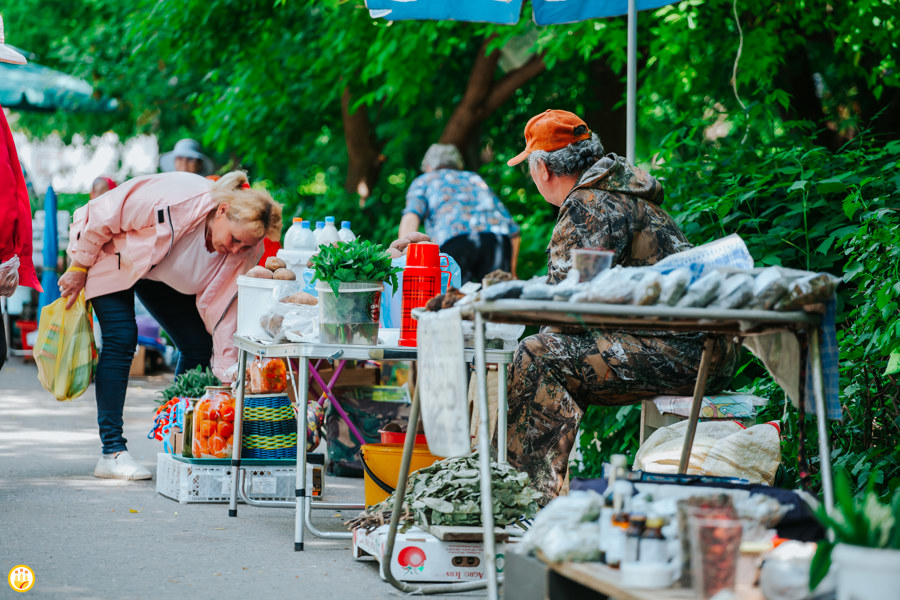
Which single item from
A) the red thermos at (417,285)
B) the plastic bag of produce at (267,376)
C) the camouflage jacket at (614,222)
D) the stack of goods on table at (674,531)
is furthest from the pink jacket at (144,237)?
the stack of goods on table at (674,531)

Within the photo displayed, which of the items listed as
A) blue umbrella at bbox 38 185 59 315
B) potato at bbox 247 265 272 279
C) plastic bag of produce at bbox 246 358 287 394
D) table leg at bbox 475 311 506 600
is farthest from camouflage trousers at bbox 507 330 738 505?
blue umbrella at bbox 38 185 59 315

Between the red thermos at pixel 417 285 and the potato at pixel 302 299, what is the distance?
543mm

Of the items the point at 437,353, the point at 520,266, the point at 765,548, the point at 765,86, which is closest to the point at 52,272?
the point at 520,266

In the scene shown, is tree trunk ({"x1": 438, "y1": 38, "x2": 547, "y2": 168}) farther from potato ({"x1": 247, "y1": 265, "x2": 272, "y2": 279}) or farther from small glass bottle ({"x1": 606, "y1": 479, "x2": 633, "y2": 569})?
small glass bottle ({"x1": 606, "y1": 479, "x2": 633, "y2": 569})

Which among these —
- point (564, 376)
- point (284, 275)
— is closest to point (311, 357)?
point (284, 275)

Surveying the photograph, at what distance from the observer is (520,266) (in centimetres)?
1029

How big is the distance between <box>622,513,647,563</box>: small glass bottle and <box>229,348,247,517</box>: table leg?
280 centimetres

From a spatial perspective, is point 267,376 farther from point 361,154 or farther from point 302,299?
point 361,154

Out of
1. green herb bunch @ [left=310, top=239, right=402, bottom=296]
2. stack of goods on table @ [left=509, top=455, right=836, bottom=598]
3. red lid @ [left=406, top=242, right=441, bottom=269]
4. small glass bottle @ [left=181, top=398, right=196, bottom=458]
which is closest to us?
stack of goods on table @ [left=509, top=455, right=836, bottom=598]

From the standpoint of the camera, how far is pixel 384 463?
4.22 metres

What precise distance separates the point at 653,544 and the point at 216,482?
3.30 metres

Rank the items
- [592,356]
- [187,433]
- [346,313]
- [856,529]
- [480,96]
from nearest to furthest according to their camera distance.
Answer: [856,529] < [592,356] < [346,313] < [187,433] < [480,96]

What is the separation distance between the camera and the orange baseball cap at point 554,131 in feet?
13.3

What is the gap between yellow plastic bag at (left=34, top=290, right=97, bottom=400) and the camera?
5.62 metres
